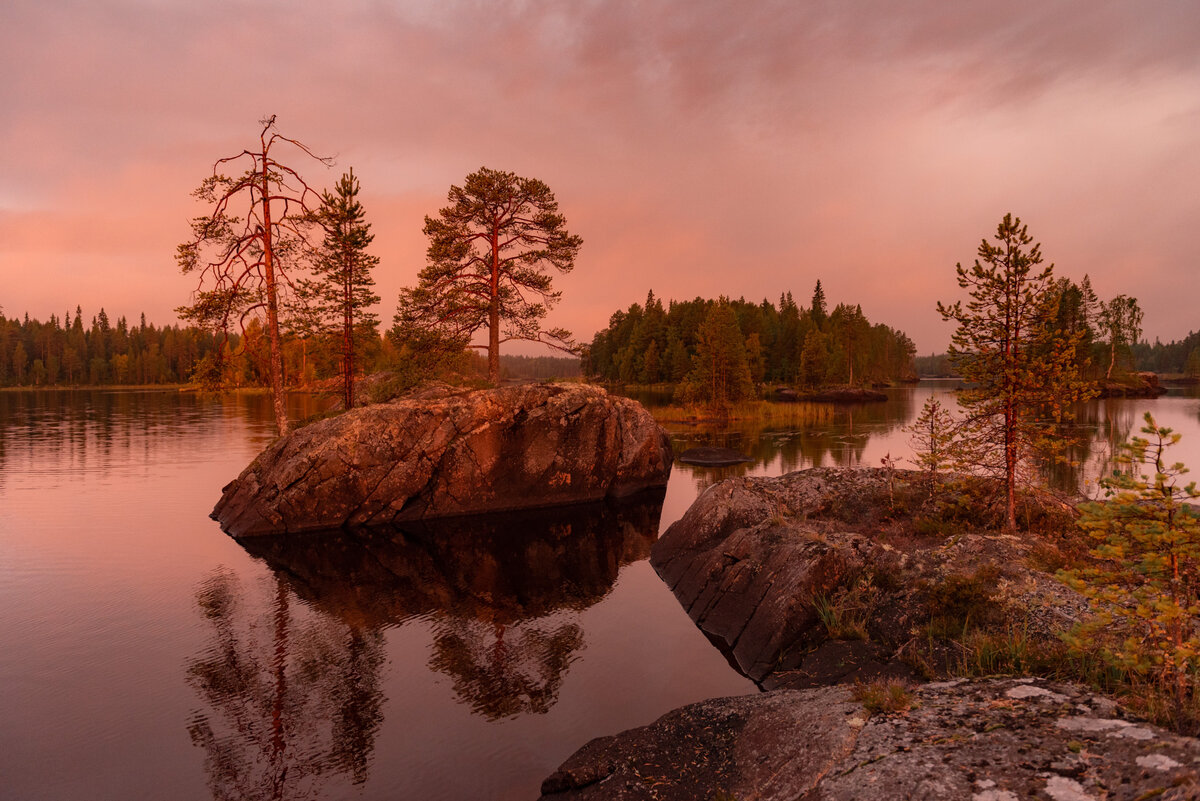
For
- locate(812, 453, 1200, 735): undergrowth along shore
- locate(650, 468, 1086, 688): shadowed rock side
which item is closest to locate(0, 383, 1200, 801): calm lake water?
locate(650, 468, 1086, 688): shadowed rock side

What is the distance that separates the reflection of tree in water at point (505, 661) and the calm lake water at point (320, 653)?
59 mm

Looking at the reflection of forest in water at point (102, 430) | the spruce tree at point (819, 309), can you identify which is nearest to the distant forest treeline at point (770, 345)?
the spruce tree at point (819, 309)

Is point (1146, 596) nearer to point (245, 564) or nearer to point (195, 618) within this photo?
point (195, 618)

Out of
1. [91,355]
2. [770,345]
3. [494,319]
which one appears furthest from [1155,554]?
[91,355]

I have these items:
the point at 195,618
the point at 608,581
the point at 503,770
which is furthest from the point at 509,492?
the point at 503,770

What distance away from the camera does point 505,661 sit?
13.1 meters

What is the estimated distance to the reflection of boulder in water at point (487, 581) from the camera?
12781mm

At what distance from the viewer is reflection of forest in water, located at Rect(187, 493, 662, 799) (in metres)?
9.94

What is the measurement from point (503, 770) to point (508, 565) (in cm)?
1063

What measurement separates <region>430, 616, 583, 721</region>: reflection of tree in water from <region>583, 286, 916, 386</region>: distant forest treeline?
89353 mm

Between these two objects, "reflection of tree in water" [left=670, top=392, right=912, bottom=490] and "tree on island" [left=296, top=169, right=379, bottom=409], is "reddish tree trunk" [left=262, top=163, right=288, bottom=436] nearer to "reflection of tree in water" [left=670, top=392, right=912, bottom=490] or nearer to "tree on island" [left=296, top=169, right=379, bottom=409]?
"tree on island" [left=296, top=169, right=379, bottom=409]

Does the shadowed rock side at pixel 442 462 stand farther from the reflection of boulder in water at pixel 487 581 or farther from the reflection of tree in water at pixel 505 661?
the reflection of tree in water at pixel 505 661

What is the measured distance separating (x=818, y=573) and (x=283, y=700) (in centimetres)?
1106

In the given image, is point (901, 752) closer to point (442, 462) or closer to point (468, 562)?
point (468, 562)
